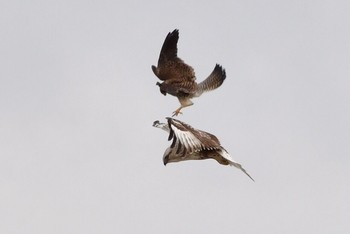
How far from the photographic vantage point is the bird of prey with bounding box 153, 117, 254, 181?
15.9 m

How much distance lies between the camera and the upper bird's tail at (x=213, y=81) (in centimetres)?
2186

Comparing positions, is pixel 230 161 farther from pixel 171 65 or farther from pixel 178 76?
pixel 171 65

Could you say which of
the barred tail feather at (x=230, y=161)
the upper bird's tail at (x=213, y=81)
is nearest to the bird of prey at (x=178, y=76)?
the upper bird's tail at (x=213, y=81)

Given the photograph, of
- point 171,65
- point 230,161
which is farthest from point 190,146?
point 171,65

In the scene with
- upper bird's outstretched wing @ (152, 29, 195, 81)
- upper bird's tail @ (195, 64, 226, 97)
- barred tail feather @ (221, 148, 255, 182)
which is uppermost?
upper bird's outstretched wing @ (152, 29, 195, 81)

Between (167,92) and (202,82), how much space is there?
0.90 metres

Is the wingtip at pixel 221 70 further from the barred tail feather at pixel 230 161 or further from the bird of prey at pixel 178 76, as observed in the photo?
the barred tail feather at pixel 230 161

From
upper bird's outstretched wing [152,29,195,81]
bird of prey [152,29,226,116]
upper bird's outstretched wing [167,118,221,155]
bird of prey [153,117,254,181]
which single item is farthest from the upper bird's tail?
upper bird's outstretched wing [167,118,221,155]

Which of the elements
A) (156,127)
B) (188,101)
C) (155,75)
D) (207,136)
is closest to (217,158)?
(207,136)

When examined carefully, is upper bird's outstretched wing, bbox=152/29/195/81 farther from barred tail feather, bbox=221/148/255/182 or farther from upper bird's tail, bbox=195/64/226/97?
barred tail feather, bbox=221/148/255/182

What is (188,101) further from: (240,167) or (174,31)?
(240,167)

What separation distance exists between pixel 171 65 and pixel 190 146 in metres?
7.21

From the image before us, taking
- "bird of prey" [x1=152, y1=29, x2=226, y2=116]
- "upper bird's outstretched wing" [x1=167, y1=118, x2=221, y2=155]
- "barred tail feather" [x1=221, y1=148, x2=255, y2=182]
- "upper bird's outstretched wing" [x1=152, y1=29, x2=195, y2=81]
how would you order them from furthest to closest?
"upper bird's outstretched wing" [x1=152, y1=29, x2=195, y2=81] → "bird of prey" [x1=152, y1=29, x2=226, y2=116] → "barred tail feather" [x1=221, y1=148, x2=255, y2=182] → "upper bird's outstretched wing" [x1=167, y1=118, x2=221, y2=155]

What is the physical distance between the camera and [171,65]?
22.9 meters
